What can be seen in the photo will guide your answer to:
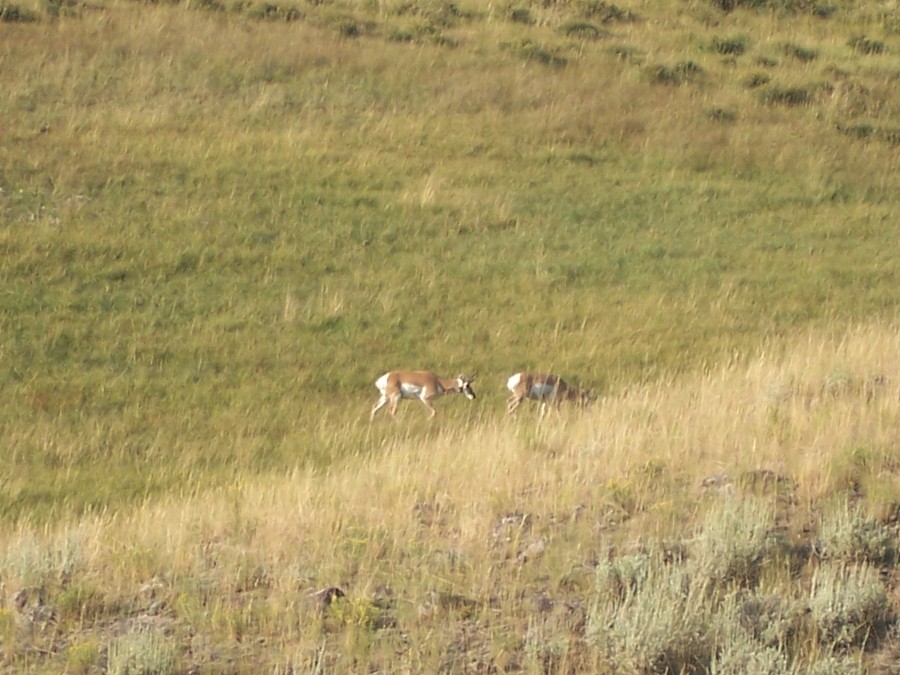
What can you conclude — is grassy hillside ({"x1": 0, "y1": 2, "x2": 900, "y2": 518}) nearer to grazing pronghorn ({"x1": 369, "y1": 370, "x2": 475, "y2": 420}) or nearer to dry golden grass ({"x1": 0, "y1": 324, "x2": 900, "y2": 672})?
grazing pronghorn ({"x1": 369, "y1": 370, "x2": 475, "y2": 420})

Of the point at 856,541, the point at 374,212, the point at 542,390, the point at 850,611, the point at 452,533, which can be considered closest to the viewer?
the point at 850,611

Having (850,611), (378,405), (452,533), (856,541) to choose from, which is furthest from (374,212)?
(850,611)

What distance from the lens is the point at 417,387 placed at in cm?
1279

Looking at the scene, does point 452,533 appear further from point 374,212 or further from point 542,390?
point 374,212

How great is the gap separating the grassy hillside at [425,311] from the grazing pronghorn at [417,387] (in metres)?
0.25

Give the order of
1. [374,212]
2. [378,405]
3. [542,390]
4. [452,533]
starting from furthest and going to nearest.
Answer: [374,212]
[378,405]
[542,390]
[452,533]

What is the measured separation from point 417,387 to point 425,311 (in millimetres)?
3431

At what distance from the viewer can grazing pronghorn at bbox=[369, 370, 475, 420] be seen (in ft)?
42.0

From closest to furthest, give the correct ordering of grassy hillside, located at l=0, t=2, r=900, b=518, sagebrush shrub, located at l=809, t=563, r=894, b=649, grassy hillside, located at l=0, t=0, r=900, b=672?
sagebrush shrub, located at l=809, t=563, r=894, b=649 → grassy hillside, located at l=0, t=0, r=900, b=672 → grassy hillside, located at l=0, t=2, r=900, b=518

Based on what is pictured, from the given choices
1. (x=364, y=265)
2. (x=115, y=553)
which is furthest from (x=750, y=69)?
(x=115, y=553)

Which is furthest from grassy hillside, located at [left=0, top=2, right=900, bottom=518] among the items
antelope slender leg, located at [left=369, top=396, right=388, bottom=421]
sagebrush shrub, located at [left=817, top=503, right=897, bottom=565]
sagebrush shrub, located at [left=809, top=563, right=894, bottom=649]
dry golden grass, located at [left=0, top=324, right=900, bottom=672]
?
sagebrush shrub, located at [left=809, top=563, right=894, bottom=649]

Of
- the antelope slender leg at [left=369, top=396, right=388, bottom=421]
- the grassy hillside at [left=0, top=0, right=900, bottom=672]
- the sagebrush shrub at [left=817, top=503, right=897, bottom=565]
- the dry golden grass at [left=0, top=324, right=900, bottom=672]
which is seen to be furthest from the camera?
the antelope slender leg at [left=369, top=396, right=388, bottom=421]

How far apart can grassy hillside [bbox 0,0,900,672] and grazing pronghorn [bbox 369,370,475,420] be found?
10.0 inches

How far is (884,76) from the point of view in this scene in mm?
27516
